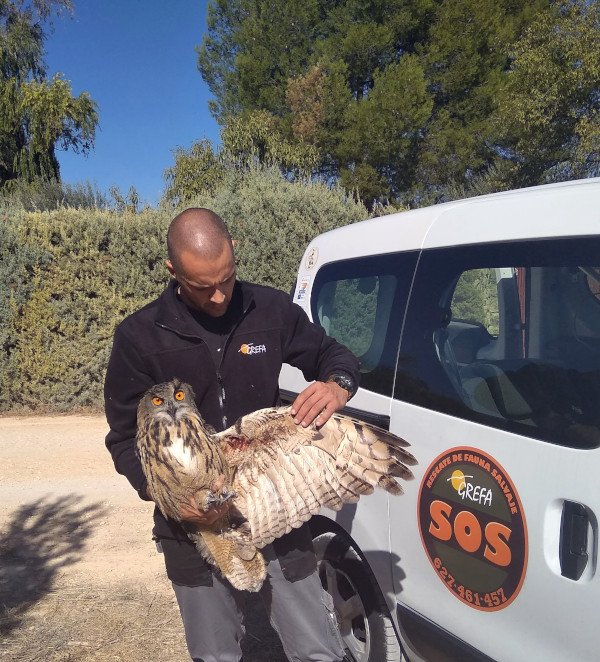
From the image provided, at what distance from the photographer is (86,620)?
3.42m

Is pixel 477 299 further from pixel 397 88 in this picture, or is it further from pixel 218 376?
pixel 397 88

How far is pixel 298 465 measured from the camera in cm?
198

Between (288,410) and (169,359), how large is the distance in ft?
1.51

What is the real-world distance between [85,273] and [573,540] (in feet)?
25.6

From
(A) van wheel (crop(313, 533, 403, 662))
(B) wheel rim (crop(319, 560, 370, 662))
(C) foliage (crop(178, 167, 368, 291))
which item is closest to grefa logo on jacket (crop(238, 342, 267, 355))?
(A) van wheel (crop(313, 533, 403, 662))

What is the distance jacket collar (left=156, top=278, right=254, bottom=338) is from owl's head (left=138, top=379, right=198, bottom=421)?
0.23 meters

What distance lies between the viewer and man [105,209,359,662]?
6.42 feet

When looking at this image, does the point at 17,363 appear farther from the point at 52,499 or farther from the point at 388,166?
the point at 388,166

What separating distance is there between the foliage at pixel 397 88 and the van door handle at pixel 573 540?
16585mm

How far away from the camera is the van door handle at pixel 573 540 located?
1.55 m

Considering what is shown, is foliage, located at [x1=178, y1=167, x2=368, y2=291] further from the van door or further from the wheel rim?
the van door

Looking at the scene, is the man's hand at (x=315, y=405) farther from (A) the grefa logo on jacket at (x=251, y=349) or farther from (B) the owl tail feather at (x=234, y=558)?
(B) the owl tail feather at (x=234, y=558)

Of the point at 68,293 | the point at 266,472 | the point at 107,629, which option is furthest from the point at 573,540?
the point at 68,293

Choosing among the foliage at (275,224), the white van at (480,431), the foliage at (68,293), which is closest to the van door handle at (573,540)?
the white van at (480,431)
